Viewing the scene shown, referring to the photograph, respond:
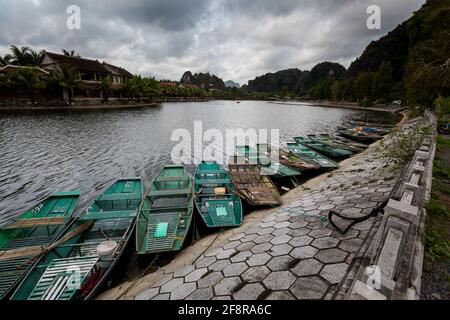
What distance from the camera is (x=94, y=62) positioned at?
5747 cm

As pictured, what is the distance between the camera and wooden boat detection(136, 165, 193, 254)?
6.36m

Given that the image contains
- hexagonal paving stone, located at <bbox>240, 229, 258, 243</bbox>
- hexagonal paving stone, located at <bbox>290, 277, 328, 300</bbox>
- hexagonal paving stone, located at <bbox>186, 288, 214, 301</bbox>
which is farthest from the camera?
hexagonal paving stone, located at <bbox>240, 229, 258, 243</bbox>

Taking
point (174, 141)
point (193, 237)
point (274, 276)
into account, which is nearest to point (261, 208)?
point (193, 237)

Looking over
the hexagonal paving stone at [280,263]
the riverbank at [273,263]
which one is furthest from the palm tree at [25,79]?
the hexagonal paving stone at [280,263]

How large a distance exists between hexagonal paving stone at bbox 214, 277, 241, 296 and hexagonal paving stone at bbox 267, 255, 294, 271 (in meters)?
0.79

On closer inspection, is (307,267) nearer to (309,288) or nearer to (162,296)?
(309,288)

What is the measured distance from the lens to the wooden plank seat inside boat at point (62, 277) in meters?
4.61

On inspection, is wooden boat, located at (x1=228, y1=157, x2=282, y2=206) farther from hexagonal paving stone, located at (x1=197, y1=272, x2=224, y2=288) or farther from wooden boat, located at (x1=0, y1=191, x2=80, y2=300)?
wooden boat, located at (x1=0, y1=191, x2=80, y2=300)

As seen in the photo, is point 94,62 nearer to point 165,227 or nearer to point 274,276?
point 165,227

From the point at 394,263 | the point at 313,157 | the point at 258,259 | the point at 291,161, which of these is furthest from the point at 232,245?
the point at 313,157

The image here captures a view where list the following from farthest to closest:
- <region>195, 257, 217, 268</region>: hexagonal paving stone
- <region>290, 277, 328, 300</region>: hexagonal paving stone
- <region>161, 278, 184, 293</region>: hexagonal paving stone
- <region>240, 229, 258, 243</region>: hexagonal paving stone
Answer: <region>240, 229, 258, 243</region>: hexagonal paving stone
<region>195, 257, 217, 268</region>: hexagonal paving stone
<region>161, 278, 184, 293</region>: hexagonal paving stone
<region>290, 277, 328, 300</region>: hexagonal paving stone

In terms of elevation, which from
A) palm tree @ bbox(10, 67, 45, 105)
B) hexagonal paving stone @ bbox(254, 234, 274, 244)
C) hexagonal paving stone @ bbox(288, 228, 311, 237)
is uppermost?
palm tree @ bbox(10, 67, 45, 105)

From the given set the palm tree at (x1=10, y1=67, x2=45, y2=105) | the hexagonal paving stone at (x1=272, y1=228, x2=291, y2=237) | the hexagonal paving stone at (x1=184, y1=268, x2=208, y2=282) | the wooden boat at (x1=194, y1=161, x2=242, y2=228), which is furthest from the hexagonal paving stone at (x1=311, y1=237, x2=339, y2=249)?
the palm tree at (x1=10, y1=67, x2=45, y2=105)

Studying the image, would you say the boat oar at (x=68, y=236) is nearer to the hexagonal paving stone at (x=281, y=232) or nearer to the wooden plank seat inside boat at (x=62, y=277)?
the wooden plank seat inside boat at (x=62, y=277)
